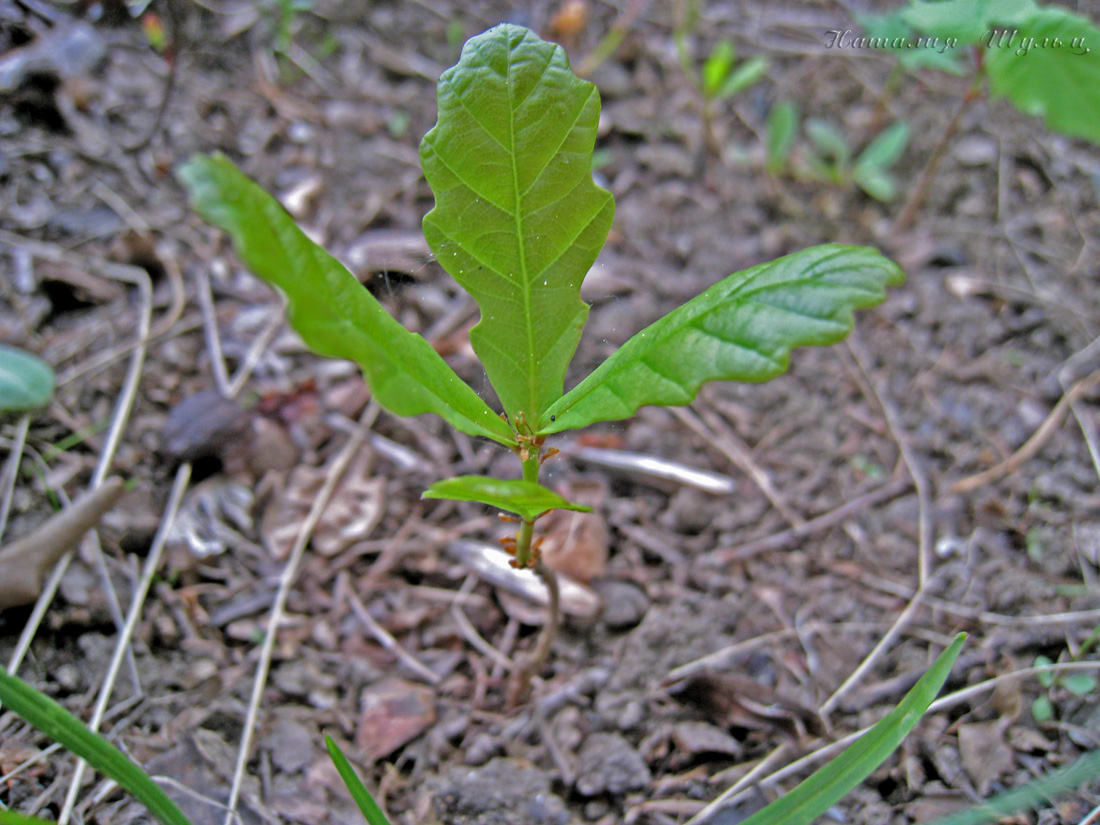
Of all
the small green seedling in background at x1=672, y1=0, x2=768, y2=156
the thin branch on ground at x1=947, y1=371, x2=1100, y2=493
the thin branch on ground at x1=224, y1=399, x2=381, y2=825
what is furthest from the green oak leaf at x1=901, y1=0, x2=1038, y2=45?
the thin branch on ground at x1=224, y1=399, x2=381, y2=825

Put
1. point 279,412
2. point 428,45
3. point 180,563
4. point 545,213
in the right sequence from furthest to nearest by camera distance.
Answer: point 428,45 → point 279,412 → point 180,563 → point 545,213

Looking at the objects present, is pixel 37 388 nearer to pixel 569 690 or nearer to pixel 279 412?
pixel 279 412

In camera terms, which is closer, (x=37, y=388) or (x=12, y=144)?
(x=37, y=388)

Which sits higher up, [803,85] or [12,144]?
[803,85]

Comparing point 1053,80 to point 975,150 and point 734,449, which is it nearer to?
point 975,150

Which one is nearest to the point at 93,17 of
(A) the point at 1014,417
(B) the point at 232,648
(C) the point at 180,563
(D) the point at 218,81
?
(D) the point at 218,81

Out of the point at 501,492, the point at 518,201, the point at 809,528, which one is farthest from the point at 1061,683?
the point at 518,201

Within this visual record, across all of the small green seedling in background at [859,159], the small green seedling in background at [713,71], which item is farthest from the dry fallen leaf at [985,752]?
the small green seedling in background at [713,71]
